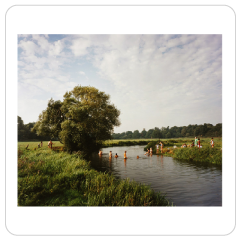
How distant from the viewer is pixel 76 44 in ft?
32.6

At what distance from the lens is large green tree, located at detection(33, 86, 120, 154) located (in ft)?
54.2

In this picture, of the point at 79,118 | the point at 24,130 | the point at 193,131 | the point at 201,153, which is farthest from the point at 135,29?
the point at 201,153

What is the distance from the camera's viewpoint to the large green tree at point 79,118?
54.2 feet

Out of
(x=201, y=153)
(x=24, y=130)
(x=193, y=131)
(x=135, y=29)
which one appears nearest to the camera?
(x=135, y=29)

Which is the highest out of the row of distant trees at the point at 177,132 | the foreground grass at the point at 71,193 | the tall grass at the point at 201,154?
the row of distant trees at the point at 177,132

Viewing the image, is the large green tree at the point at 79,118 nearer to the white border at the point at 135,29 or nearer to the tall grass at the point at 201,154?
the white border at the point at 135,29

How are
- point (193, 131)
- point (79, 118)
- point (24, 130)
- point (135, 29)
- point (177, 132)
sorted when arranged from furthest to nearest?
point (79, 118), point (177, 132), point (193, 131), point (24, 130), point (135, 29)

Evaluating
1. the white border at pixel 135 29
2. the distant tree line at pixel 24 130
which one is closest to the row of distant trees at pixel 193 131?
the white border at pixel 135 29

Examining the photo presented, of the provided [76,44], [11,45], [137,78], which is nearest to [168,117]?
[137,78]

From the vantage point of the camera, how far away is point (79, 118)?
16547 millimetres

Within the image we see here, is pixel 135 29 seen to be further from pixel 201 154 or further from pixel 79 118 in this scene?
pixel 201 154

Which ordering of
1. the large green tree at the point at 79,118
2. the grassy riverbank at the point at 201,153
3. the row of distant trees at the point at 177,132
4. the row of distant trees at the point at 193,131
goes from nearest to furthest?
the row of distant trees at the point at 177,132 → the row of distant trees at the point at 193,131 → the large green tree at the point at 79,118 → the grassy riverbank at the point at 201,153

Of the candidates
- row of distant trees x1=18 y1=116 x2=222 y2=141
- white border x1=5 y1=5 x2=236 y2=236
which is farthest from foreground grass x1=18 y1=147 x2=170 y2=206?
row of distant trees x1=18 y1=116 x2=222 y2=141

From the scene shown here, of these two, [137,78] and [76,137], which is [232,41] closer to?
[137,78]
